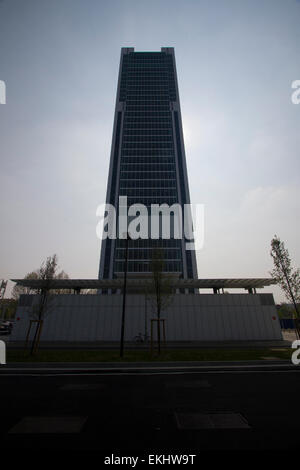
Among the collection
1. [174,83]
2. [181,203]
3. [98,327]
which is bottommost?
[98,327]

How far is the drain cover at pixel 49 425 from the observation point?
15.2ft

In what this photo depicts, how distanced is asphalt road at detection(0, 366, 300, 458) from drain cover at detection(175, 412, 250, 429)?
0.08ft

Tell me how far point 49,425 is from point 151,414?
8.30 ft

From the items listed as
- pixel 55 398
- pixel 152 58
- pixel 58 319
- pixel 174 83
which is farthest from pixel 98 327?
pixel 152 58

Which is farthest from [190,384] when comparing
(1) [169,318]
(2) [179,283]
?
(2) [179,283]

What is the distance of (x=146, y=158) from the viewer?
80.5 m

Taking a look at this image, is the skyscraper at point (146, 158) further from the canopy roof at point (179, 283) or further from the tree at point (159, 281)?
the tree at point (159, 281)

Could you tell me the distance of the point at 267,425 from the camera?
4844mm

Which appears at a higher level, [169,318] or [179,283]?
[179,283]

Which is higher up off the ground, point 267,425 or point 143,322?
point 143,322

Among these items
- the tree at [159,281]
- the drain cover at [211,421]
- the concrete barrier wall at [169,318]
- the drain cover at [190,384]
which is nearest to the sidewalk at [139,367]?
the drain cover at [190,384]

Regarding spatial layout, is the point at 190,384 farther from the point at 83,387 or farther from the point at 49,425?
the point at 49,425
